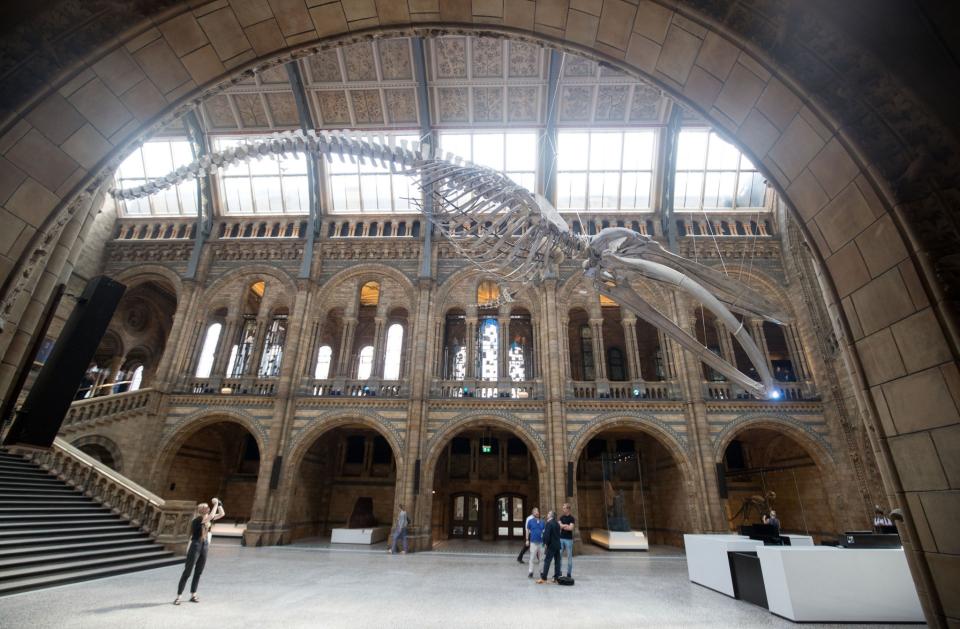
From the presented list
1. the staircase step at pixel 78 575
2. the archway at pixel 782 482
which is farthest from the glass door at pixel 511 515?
the staircase step at pixel 78 575

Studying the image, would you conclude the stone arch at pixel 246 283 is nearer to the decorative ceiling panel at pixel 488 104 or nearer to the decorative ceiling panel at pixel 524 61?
the decorative ceiling panel at pixel 488 104

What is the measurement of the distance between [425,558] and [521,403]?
5.66m

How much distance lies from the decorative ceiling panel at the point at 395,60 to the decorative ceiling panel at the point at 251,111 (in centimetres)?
508

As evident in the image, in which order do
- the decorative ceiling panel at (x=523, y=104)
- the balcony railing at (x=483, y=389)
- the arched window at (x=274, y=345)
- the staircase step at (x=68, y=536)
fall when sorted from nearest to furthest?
the staircase step at (x=68, y=536) < the balcony railing at (x=483, y=389) < the decorative ceiling panel at (x=523, y=104) < the arched window at (x=274, y=345)

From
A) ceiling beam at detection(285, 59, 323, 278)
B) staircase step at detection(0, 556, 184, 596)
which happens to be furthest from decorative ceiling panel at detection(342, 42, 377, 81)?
staircase step at detection(0, 556, 184, 596)

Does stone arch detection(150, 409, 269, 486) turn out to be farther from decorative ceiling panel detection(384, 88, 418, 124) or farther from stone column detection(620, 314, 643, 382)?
stone column detection(620, 314, 643, 382)

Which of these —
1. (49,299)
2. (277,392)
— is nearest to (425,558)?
(277,392)

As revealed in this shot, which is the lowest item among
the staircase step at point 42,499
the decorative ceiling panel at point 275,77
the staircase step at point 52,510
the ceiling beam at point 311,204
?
the staircase step at point 52,510

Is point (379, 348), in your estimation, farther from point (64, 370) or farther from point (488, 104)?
point (64, 370)

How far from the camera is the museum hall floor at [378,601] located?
533cm

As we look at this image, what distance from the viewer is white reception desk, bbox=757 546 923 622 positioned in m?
5.47

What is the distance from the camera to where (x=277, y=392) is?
15.2m

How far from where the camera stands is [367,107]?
1630cm

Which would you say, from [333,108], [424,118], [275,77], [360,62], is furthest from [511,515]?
[275,77]
